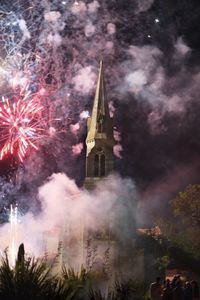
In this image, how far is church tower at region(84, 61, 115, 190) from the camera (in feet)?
125

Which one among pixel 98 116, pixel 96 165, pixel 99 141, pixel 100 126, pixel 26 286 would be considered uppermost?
pixel 98 116

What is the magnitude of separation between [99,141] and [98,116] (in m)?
2.50

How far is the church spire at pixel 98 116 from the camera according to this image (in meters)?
39.7

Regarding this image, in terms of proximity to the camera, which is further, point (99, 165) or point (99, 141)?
point (99, 141)

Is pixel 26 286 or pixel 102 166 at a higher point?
pixel 102 166

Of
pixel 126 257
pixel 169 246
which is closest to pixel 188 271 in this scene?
pixel 169 246

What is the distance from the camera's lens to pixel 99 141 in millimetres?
39406

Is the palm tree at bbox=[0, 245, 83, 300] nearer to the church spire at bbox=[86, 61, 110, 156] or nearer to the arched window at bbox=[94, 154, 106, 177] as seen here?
the arched window at bbox=[94, 154, 106, 177]

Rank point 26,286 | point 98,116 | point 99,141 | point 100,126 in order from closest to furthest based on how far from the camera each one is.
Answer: point 26,286 < point 99,141 < point 100,126 < point 98,116

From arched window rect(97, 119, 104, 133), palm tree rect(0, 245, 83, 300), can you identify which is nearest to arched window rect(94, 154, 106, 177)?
arched window rect(97, 119, 104, 133)

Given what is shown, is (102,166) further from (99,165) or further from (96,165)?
(96,165)

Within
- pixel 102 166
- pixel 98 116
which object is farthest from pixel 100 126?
pixel 102 166

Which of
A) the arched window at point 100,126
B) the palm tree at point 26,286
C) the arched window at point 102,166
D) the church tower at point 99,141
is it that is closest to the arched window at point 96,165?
the church tower at point 99,141

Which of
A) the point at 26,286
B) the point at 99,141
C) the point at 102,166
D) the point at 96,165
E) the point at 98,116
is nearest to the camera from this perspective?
the point at 26,286
